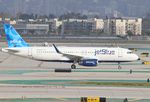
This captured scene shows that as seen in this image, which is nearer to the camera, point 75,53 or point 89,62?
point 89,62

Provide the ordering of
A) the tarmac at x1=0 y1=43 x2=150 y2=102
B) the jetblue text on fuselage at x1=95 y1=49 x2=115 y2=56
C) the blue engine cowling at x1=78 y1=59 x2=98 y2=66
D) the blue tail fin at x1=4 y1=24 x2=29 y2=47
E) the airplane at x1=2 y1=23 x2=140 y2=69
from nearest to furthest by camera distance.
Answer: the tarmac at x1=0 y1=43 x2=150 y2=102, the blue engine cowling at x1=78 y1=59 x2=98 y2=66, the jetblue text on fuselage at x1=95 y1=49 x2=115 y2=56, the airplane at x1=2 y1=23 x2=140 y2=69, the blue tail fin at x1=4 y1=24 x2=29 y2=47

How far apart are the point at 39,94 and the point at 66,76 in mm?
15576

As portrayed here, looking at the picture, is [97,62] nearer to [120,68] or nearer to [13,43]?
[120,68]

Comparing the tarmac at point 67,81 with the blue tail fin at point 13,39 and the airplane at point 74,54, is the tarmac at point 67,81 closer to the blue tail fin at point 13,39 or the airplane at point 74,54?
the airplane at point 74,54

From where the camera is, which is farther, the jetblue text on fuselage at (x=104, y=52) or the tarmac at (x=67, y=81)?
the jetblue text on fuselage at (x=104, y=52)

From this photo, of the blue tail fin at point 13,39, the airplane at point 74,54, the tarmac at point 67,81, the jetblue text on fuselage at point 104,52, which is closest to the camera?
the tarmac at point 67,81

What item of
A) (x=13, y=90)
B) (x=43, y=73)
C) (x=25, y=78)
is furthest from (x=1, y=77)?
(x=13, y=90)

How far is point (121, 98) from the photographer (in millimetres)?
47062

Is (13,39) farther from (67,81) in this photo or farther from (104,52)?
(67,81)

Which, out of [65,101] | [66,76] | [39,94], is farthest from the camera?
[66,76]

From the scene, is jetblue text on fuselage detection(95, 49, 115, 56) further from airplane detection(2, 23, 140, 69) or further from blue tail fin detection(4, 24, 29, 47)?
blue tail fin detection(4, 24, 29, 47)

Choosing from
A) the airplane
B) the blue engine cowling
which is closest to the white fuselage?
the airplane

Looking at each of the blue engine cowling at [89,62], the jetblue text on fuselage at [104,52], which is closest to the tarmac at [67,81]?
the blue engine cowling at [89,62]

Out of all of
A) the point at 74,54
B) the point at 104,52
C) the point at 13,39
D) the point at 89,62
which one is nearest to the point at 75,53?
the point at 74,54
